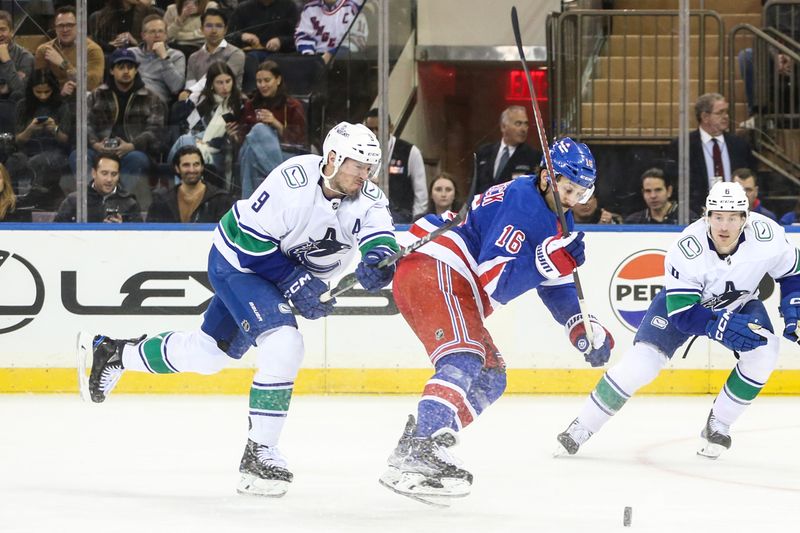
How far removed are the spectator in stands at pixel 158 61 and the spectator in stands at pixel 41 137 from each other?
482mm

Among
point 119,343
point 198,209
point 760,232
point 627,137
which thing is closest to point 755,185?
point 627,137

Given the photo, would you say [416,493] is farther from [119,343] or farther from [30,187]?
[30,187]

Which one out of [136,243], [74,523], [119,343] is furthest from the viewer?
[136,243]

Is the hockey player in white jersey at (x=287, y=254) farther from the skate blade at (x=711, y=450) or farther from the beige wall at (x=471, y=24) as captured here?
the beige wall at (x=471, y=24)

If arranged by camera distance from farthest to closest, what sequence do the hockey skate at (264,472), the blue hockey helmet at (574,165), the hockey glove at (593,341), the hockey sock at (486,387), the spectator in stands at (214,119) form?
the spectator in stands at (214,119), the hockey glove at (593,341), the hockey sock at (486,387), the blue hockey helmet at (574,165), the hockey skate at (264,472)

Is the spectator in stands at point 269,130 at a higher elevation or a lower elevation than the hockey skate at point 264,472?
higher

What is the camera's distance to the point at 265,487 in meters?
4.24

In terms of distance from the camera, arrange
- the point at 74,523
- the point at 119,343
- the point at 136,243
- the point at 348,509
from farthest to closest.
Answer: the point at 136,243 → the point at 119,343 → the point at 348,509 → the point at 74,523

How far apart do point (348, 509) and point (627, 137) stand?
3.93 metres

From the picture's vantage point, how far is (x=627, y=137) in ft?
24.5

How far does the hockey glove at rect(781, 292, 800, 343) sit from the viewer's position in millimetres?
5078

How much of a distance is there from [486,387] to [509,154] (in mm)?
2936

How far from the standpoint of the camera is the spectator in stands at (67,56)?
7234 mm

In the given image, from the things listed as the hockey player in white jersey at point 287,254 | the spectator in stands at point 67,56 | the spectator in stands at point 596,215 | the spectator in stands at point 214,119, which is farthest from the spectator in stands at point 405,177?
the hockey player in white jersey at point 287,254
